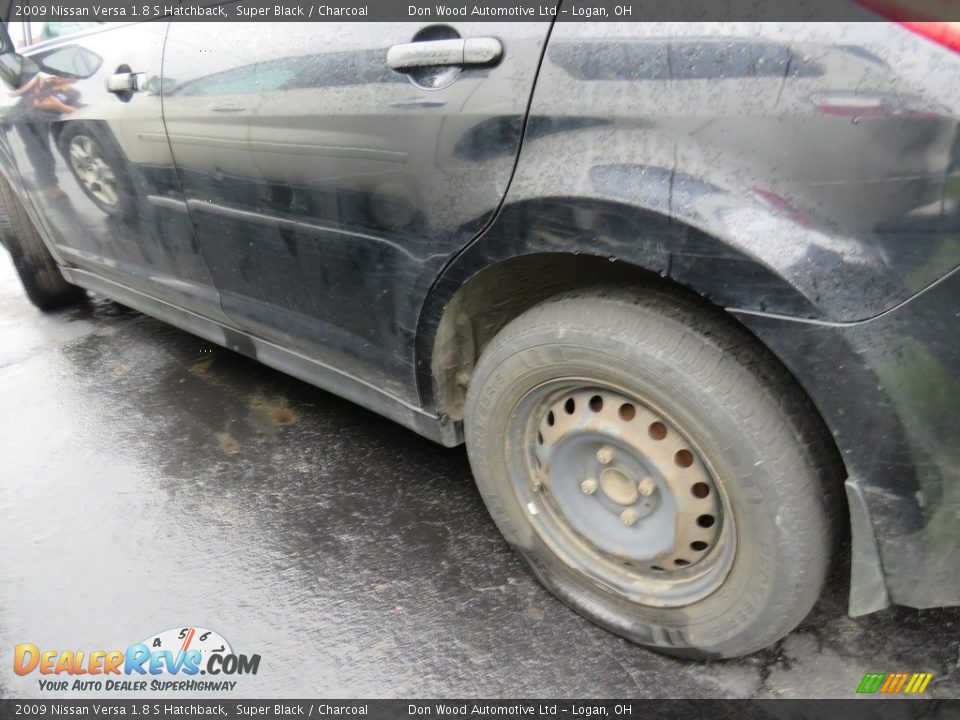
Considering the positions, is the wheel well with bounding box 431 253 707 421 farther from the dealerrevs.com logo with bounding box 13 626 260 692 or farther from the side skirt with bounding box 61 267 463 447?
the dealerrevs.com logo with bounding box 13 626 260 692

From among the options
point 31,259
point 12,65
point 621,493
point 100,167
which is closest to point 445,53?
point 621,493

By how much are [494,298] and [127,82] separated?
153 cm

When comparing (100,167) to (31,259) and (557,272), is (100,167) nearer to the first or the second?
(31,259)

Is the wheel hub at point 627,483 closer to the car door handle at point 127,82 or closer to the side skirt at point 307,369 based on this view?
the side skirt at point 307,369

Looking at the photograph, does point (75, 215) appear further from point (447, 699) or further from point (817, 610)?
point (817, 610)

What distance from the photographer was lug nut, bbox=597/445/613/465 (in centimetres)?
161

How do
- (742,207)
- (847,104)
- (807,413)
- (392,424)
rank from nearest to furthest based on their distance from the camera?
(847,104)
(742,207)
(807,413)
(392,424)

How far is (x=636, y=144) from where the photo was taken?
1239 mm

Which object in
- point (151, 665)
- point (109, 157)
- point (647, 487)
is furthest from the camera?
point (109, 157)

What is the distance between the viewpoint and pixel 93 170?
2.65 m

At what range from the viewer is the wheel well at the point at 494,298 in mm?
1550

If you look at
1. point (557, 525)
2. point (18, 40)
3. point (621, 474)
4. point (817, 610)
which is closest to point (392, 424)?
point (557, 525)

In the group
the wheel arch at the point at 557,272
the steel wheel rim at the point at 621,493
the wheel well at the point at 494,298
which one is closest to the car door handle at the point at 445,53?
the wheel arch at the point at 557,272
